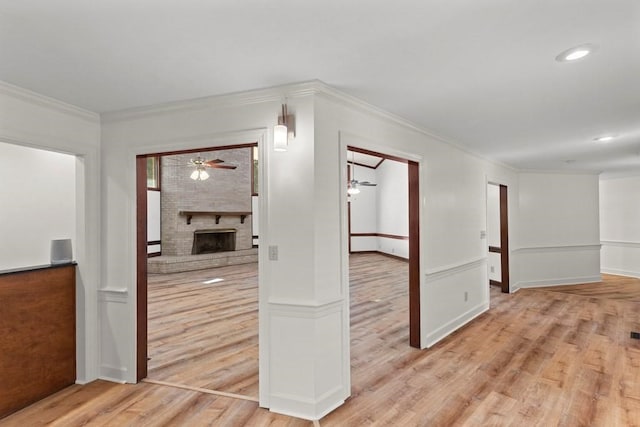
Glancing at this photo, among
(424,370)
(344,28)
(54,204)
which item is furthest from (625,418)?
(54,204)

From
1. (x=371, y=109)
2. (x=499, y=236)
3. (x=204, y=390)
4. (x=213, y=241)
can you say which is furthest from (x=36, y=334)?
(x=213, y=241)

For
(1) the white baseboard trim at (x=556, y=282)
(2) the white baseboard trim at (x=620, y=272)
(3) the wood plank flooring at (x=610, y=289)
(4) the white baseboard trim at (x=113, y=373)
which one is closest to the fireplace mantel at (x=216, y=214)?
(4) the white baseboard trim at (x=113, y=373)

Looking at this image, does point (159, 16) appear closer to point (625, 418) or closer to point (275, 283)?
point (275, 283)

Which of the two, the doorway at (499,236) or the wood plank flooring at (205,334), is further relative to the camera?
the doorway at (499,236)

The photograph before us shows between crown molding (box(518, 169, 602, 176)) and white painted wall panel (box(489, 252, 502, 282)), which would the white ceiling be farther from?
white painted wall panel (box(489, 252, 502, 282))

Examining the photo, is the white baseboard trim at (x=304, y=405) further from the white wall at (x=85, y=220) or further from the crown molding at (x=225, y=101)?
the crown molding at (x=225, y=101)

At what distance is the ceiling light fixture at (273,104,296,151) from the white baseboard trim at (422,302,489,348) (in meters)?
2.61

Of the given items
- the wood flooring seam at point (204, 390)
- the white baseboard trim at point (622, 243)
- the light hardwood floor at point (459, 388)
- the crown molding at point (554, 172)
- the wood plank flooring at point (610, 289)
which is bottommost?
the wood plank flooring at point (610, 289)

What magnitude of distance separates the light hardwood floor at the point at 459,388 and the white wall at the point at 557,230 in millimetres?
2430

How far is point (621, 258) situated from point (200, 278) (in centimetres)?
981

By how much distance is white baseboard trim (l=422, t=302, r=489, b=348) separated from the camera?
3.84 meters

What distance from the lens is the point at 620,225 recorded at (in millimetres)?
8414

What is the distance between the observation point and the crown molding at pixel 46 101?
2.49 m

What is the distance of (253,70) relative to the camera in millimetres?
2248
